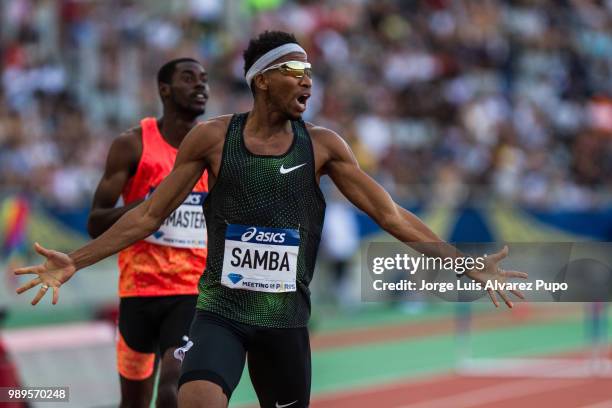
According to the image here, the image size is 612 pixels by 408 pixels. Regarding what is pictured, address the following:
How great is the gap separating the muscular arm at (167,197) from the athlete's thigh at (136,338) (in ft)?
4.47

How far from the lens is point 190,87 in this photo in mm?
6824

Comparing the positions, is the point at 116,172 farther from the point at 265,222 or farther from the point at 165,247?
the point at 265,222

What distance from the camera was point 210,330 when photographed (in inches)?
204

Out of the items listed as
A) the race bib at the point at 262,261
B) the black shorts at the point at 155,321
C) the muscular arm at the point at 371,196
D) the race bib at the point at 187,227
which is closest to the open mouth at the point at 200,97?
the race bib at the point at 187,227

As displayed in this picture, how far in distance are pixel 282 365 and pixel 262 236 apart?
1.90ft

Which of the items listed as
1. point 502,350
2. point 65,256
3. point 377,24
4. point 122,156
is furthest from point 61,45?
point 65,256

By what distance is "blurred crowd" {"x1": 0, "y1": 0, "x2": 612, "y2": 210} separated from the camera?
57.0 feet

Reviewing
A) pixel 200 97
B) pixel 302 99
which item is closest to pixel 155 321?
pixel 200 97

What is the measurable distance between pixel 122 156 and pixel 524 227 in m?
12.8

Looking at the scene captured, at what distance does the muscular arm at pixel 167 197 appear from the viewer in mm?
5297

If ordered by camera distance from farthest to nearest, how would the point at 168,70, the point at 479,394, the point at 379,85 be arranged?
1. the point at 379,85
2. the point at 479,394
3. the point at 168,70

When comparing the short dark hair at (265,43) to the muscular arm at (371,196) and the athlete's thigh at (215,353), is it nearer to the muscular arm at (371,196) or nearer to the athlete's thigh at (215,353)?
the muscular arm at (371,196)

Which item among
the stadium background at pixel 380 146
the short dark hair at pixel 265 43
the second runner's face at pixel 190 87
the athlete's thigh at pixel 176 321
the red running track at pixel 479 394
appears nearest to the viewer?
the short dark hair at pixel 265 43

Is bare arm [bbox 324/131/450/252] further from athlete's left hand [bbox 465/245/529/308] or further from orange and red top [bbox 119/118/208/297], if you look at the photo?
orange and red top [bbox 119/118/208/297]
